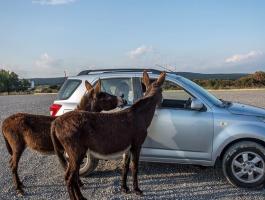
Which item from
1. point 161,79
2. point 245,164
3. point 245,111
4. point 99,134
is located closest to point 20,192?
point 99,134

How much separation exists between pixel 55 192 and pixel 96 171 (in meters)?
1.54

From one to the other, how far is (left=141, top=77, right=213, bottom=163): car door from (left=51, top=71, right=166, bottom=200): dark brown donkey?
635mm

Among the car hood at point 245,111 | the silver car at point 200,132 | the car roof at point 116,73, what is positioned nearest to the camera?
the silver car at point 200,132

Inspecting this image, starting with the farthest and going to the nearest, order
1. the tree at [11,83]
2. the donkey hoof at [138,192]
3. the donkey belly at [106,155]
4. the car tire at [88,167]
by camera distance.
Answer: the tree at [11,83]
the car tire at [88,167]
the donkey hoof at [138,192]
the donkey belly at [106,155]

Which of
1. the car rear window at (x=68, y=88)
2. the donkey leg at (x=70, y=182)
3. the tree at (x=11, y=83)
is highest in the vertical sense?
the car rear window at (x=68, y=88)

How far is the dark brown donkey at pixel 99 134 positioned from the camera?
6.44 m

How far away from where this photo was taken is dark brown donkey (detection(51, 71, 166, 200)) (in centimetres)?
644

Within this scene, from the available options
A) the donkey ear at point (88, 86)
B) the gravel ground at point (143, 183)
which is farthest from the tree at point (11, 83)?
the donkey ear at point (88, 86)

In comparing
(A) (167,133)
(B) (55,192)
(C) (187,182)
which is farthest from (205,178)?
(B) (55,192)

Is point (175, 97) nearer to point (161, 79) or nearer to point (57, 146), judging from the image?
point (161, 79)

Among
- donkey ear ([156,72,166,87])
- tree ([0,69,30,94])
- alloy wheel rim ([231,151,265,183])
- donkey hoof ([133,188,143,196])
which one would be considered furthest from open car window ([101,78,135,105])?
tree ([0,69,30,94])

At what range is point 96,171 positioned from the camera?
8992 mm

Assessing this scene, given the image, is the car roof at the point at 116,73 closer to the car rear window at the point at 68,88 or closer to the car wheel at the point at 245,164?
the car rear window at the point at 68,88

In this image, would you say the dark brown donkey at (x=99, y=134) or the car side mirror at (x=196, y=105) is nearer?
the dark brown donkey at (x=99, y=134)
